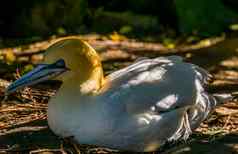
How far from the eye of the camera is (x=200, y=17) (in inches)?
449

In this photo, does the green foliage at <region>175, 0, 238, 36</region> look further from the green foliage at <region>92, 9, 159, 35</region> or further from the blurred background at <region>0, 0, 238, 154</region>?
the green foliage at <region>92, 9, 159, 35</region>

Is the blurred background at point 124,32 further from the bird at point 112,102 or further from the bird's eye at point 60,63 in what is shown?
the bird's eye at point 60,63

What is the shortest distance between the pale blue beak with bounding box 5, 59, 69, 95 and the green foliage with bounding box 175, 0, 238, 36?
250 inches

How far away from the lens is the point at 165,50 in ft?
32.6

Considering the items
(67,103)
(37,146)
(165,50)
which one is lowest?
(165,50)

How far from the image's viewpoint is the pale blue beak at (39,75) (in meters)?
5.06

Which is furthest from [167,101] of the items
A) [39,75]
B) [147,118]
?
[39,75]

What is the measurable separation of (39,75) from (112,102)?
55 centimetres

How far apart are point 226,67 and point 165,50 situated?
1.30 metres

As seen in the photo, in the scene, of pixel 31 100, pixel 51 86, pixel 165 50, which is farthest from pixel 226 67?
pixel 31 100

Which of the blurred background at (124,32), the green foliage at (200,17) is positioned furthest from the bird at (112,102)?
the green foliage at (200,17)

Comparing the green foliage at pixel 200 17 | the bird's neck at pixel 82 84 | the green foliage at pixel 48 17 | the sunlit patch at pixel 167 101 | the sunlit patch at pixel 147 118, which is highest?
the bird's neck at pixel 82 84

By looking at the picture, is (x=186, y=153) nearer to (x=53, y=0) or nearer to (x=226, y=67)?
(x=226, y=67)

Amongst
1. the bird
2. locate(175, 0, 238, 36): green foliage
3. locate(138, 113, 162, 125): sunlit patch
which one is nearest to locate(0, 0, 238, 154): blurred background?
locate(175, 0, 238, 36): green foliage
